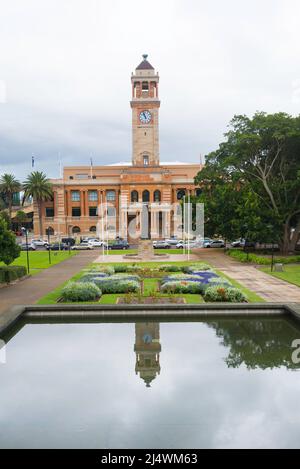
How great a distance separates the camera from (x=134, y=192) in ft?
256

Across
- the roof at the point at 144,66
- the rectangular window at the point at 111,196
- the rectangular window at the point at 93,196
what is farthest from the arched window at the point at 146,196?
the roof at the point at 144,66

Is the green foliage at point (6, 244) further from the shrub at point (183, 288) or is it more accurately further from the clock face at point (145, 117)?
the clock face at point (145, 117)

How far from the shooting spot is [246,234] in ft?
138

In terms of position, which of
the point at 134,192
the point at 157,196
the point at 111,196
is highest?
the point at 134,192

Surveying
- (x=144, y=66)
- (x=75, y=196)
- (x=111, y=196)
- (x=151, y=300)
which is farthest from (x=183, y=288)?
(x=144, y=66)

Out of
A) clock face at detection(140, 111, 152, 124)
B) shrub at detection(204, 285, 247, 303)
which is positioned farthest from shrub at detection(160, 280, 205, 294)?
clock face at detection(140, 111, 152, 124)

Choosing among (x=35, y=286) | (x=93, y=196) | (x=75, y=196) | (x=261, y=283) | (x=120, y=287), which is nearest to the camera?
(x=120, y=287)

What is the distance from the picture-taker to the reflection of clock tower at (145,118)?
257 feet

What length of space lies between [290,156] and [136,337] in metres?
35.3

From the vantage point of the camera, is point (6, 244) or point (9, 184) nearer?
point (6, 244)

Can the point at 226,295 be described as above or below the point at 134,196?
below

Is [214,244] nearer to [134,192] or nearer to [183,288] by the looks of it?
[134,192]

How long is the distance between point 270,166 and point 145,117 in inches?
1601
